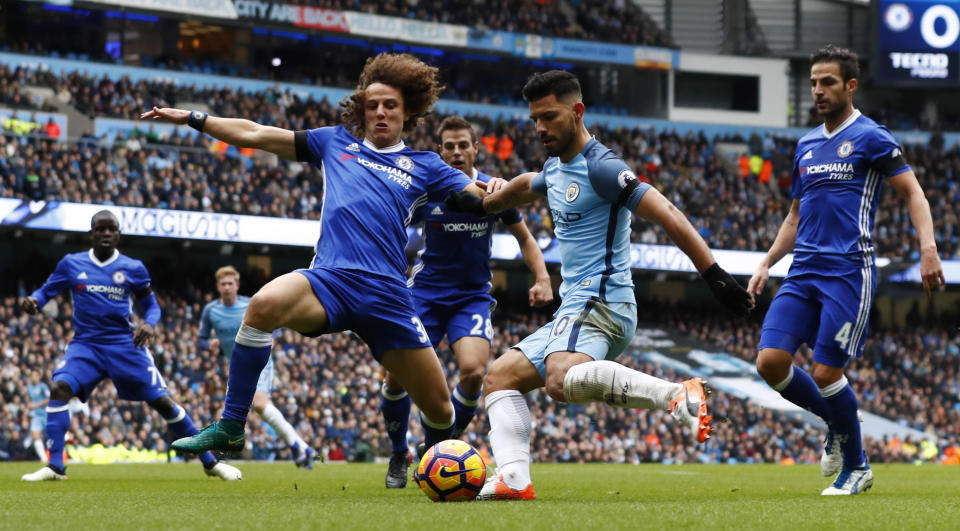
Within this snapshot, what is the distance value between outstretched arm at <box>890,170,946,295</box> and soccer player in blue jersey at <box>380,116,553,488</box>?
111 inches

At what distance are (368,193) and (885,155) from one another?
130 inches

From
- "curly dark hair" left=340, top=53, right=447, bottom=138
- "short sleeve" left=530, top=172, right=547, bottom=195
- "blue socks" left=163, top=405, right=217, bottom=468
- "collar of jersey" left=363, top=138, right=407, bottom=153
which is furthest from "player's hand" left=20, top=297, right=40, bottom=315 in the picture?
"short sleeve" left=530, top=172, right=547, bottom=195

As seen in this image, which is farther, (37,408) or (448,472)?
(37,408)

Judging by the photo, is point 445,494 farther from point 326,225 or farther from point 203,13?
point 203,13

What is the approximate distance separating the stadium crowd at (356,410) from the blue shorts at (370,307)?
14.4 meters

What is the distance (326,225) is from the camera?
6680 mm

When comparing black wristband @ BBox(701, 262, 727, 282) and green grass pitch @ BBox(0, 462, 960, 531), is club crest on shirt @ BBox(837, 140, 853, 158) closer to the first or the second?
green grass pitch @ BBox(0, 462, 960, 531)

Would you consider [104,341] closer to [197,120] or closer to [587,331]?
[197,120]

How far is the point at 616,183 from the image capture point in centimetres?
621

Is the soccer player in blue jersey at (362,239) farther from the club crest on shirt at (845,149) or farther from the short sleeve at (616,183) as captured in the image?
the club crest on shirt at (845,149)

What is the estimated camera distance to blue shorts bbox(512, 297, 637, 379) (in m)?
6.32

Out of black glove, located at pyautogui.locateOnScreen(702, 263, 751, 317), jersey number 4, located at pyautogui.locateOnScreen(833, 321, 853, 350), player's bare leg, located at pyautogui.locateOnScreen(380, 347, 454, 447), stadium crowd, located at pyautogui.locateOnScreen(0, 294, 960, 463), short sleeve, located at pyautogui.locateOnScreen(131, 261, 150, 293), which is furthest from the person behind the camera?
stadium crowd, located at pyautogui.locateOnScreen(0, 294, 960, 463)

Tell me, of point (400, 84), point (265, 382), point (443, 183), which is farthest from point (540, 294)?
point (265, 382)

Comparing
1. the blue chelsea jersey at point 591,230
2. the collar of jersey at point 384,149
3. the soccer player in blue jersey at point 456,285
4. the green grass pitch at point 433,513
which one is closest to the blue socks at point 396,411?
the soccer player in blue jersey at point 456,285
